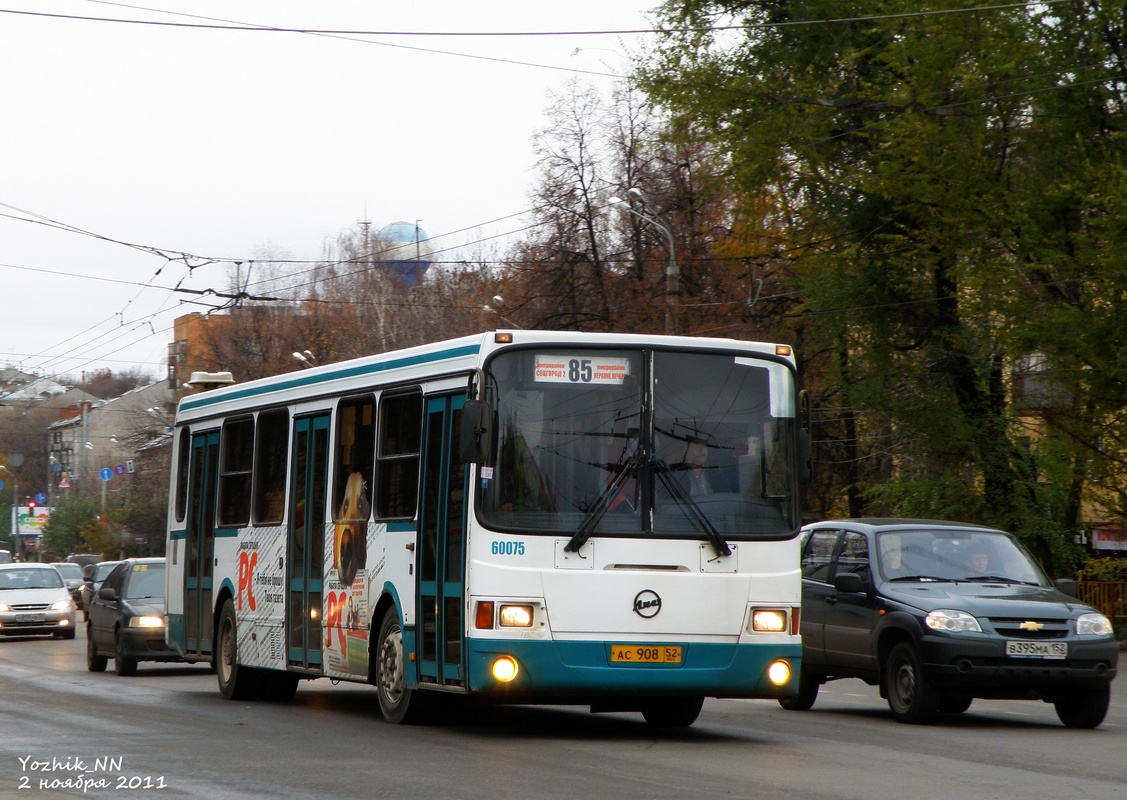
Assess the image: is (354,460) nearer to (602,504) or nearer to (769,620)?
(602,504)

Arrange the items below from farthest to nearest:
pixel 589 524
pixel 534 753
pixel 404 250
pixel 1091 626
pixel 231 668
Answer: pixel 404 250 → pixel 231 668 → pixel 1091 626 → pixel 589 524 → pixel 534 753

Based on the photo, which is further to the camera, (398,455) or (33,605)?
(33,605)

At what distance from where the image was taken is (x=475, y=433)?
38.5 ft

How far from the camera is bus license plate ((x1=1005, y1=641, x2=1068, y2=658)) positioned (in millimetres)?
13766

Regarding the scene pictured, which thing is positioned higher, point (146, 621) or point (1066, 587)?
point (1066, 587)

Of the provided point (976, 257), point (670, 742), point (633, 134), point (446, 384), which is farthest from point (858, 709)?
point (633, 134)

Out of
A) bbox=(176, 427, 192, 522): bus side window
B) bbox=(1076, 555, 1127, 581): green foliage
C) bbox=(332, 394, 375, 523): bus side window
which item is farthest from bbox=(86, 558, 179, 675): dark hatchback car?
bbox=(1076, 555, 1127, 581): green foliage

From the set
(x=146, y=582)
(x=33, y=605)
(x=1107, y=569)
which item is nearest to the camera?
(x=146, y=582)

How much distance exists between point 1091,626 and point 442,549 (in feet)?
17.7

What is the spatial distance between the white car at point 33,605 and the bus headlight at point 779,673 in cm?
2552

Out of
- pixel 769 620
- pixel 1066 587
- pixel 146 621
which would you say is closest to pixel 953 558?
pixel 1066 587

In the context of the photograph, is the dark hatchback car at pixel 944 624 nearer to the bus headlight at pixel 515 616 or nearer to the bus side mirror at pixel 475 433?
the bus headlight at pixel 515 616

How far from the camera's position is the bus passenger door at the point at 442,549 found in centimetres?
1217

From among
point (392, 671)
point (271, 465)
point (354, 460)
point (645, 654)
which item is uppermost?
point (271, 465)
